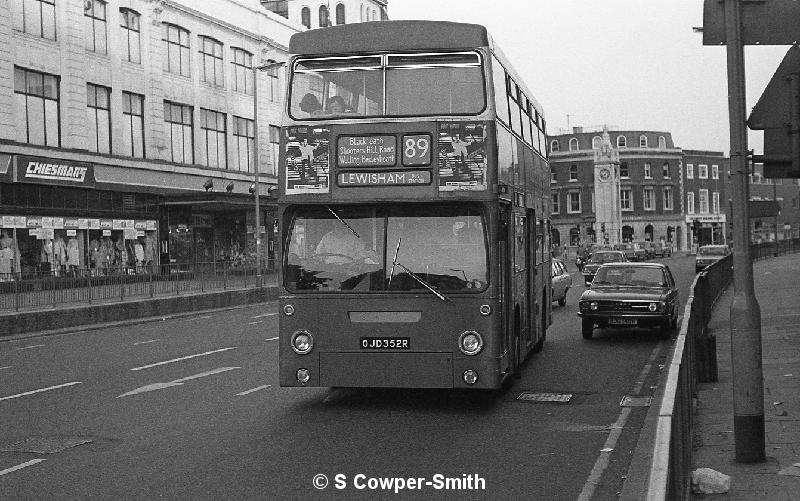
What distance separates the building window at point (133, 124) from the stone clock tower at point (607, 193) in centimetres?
8009

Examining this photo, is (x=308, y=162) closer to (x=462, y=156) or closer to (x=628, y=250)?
(x=462, y=156)

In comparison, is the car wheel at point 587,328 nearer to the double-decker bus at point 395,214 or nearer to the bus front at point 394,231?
the double-decker bus at point 395,214

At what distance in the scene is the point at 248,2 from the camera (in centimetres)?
5844

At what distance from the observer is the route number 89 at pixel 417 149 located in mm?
11719

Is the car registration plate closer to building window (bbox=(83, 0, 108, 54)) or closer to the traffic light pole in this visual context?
the traffic light pole

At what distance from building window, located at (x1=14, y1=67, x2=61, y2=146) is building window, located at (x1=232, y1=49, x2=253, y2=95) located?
16392 millimetres

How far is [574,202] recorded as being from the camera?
415 feet

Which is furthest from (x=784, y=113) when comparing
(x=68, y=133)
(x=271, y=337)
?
(x=68, y=133)

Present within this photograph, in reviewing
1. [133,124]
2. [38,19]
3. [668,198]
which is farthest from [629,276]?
[668,198]

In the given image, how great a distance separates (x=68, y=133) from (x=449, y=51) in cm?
3341

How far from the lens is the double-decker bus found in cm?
1169

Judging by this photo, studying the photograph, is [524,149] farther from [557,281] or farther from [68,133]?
[68,133]

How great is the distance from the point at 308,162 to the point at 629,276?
12054 millimetres

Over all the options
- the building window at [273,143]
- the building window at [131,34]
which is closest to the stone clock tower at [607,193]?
the building window at [273,143]
